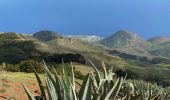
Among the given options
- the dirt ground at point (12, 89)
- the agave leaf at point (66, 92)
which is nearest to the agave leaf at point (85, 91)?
the agave leaf at point (66, 92)

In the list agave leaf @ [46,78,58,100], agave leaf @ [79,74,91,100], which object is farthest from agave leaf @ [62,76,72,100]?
agave leaf @ [79,74,91,100]

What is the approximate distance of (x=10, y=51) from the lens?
15750 cm

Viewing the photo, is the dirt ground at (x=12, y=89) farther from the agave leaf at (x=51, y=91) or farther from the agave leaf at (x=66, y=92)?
the agave leaf at (x=66, y=92)

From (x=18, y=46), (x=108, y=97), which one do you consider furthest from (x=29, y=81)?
(x=18, y=46)

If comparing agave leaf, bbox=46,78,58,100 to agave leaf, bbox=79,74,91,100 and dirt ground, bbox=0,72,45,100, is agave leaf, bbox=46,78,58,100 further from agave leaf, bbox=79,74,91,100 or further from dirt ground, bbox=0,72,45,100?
dirt ground, bbox=0,72,45,100

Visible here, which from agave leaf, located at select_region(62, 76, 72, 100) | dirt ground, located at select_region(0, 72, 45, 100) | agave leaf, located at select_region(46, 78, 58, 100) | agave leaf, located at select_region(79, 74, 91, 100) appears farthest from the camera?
dirt ground, located at select_region(0, 72, 45, 100)

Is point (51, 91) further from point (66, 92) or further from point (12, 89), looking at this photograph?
point (12, 89)

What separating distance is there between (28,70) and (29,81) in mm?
11131

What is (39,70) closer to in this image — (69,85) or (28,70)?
(28,70)

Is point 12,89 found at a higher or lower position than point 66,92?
lower

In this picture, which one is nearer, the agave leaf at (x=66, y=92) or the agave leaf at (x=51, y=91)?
the agave leaf at (x=66, y=92)

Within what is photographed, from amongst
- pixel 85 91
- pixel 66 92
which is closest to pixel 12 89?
pixel 85 91

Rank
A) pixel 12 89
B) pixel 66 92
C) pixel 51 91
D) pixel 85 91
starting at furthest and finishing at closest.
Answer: pixel 12 89, pixel 85 91, pixel 51 91, pixel 66 92

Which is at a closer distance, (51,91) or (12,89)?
(51,91)
